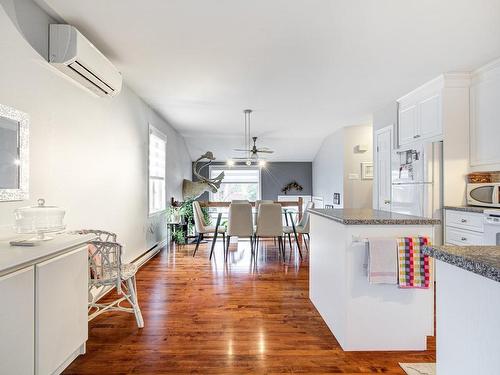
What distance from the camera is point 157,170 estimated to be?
5125 mm

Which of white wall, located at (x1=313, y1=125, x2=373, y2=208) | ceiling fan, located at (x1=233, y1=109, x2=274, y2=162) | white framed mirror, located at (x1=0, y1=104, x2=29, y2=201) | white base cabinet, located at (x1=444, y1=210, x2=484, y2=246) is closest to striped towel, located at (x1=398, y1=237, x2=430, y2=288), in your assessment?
white base cabinet, located at (x1=444, y1=210, x2=484, y2=246)

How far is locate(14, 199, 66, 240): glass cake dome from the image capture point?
1.60m

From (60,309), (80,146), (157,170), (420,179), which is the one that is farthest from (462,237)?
(157,170)

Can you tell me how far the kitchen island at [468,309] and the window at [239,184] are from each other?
8191 millimetres

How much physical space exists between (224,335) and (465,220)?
2.60 meters

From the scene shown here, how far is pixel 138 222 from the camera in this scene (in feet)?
13.1

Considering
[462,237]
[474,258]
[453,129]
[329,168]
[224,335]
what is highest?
[453,129]

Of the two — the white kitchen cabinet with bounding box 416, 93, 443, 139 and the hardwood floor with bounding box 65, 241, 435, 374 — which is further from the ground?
the white kitchen cabinet with bounding box 416, 93, 443, 139

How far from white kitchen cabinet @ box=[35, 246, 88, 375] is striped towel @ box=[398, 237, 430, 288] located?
1.98 metres

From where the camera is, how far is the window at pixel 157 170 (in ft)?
15.5

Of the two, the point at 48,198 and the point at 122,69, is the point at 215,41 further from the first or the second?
the point at 48,198

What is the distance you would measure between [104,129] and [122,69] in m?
0.66

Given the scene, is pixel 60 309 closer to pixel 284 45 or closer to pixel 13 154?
pixel 13 154

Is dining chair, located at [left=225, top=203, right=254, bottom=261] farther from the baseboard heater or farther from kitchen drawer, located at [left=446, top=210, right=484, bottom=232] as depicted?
kitchen drawer, located at [left=446, top=210, right=484, bottom=232]
